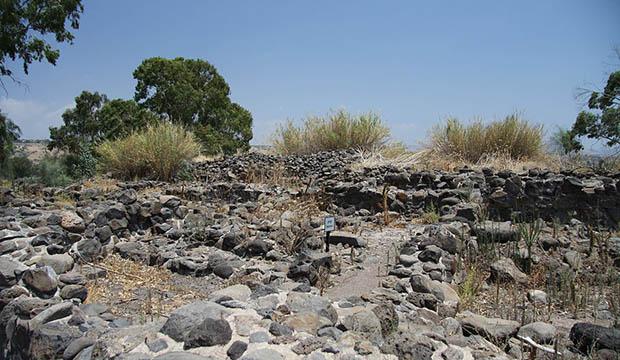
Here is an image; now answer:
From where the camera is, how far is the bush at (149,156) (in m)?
10.2

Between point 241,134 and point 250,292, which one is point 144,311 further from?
point 241,134

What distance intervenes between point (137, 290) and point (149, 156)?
7.01 m

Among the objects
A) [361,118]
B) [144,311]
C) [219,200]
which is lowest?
[144,311]

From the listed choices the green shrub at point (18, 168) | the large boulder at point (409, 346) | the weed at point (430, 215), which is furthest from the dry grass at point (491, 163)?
the green shrub at point (18, 168)

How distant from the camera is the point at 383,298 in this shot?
3307 mm

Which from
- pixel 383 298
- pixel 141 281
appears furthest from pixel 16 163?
pixel 383 298

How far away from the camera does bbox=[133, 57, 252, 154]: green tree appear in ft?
69.2

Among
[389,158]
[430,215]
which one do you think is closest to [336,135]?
[389,158]

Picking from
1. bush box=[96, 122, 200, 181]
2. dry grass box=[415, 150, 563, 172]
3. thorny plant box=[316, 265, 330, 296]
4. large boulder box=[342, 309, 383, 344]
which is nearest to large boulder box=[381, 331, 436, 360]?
large boulder box=[342, 309, 383, 344]

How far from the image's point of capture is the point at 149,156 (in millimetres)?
10266

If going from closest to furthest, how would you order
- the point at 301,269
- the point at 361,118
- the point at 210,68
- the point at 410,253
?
1. the point at 301,269
2. the point at 410,253
3. the point at 361,118
4. the point at 210,68

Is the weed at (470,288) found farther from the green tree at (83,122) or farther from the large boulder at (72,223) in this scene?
the green tree at (83,122)

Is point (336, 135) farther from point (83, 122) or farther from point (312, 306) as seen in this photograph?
point (83, 122)

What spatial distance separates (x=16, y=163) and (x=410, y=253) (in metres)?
12.6
